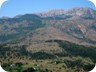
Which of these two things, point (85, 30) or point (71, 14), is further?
point (71, 14)

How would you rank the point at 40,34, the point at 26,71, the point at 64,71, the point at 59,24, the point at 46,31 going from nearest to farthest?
the point at 26,71
the point at 64,71
the point at 40,34
the point at 46,31
the point at 59,24

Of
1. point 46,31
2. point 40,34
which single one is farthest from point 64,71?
point 46,31

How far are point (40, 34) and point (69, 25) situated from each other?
92.1 feet

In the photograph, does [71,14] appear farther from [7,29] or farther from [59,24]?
[7,29]

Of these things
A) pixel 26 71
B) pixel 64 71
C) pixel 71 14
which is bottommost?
pixel 71 14

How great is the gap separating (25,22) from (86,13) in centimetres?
4812

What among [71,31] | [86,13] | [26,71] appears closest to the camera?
[26,71]

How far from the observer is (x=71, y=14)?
157750mm

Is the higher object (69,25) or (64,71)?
(64,71)

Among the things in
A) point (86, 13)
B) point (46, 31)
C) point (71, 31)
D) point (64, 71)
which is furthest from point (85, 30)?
point (64, 71)

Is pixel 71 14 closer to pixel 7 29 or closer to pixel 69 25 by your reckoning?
pixel 69 25

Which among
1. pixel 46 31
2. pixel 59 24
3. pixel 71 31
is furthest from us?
pixel 59 24

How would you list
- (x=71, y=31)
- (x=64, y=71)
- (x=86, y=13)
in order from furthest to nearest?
(x=86, y=13) < (x=71, y=31) < (x=64, y=71)

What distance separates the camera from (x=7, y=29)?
103 metres
